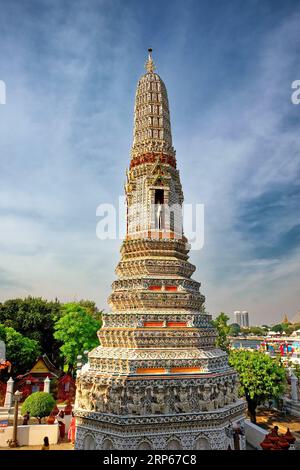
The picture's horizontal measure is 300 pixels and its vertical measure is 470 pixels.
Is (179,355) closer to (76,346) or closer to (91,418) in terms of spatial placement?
(91,418)

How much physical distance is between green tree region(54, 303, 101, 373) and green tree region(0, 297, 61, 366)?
529 centimetres

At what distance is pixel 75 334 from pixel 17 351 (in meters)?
6.25

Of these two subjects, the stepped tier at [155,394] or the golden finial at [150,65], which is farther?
the golden finial at [150,65]

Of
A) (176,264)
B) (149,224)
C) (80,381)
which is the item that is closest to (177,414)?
(80,381)

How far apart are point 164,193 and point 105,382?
11.0m

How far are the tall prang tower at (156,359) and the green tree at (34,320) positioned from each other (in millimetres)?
28136

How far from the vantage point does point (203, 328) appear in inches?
691

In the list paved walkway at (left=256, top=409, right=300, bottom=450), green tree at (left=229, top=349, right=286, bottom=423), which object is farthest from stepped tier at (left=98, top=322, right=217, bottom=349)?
paved walkway at (left=256, top=409, right=300, bottom=450)

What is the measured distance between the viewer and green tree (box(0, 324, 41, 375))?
37688mm

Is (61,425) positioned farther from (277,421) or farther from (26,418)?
(277,421)

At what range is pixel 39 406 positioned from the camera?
22859 millimetres

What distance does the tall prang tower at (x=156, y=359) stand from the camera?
582 inches

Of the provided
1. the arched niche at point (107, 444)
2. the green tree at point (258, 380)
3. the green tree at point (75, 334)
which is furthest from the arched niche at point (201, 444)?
the green tree at point (75, 334)

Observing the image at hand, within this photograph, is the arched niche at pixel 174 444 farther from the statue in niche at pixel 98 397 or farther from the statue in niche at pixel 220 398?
the statue in niche at pixel 98 397
